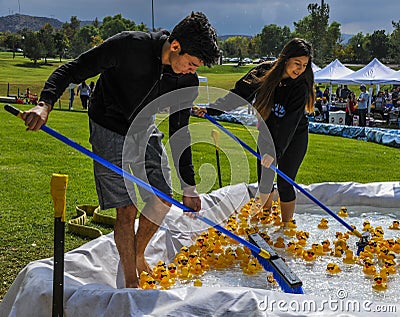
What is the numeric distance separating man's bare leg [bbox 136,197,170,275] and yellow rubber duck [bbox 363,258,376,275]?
63.4 inches

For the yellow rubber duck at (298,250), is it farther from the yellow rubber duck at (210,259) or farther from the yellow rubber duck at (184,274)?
the yellow rubber duck at (184,274)

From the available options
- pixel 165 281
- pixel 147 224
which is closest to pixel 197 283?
pixel 165 281

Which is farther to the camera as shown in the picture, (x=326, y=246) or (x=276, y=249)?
(x=276, y=249)

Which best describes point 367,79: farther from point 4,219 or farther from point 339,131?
point 4,219

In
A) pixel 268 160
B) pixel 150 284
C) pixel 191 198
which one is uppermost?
pixel 268 160

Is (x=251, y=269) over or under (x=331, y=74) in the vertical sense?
under

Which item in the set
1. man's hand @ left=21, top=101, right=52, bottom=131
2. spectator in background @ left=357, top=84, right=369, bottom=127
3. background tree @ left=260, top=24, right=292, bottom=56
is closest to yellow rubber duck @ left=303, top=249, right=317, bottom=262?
man's hand @ left=21, top=101, right=52, bottom=131

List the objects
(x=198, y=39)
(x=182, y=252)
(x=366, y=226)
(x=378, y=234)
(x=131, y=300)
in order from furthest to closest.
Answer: (x=366, y=226), (x=378, y=234), (x=182, y=252), (x=198, y=39), (x=131, y=300)

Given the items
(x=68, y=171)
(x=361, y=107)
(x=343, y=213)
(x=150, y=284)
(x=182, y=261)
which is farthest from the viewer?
(x=361, y=107)

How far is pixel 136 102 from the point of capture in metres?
3.18

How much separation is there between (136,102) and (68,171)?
4.83 meters

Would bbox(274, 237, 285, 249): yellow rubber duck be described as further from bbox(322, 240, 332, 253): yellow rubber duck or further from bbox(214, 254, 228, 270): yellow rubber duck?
bbox(214, 254, 228, 270): yellow rubber duck

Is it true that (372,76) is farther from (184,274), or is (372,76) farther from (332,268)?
(184,274)

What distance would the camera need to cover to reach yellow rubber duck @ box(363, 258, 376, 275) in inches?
153
